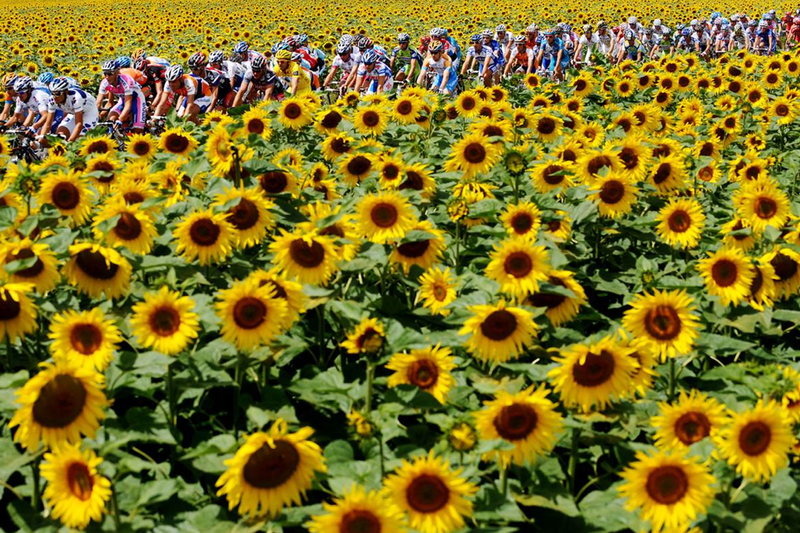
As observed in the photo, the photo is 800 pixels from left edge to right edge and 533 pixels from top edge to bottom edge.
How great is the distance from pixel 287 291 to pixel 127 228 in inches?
44.3

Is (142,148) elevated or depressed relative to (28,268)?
elevated

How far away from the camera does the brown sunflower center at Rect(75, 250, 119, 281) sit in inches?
152

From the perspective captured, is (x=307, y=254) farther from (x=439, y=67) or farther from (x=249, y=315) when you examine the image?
(x=439, y=67)

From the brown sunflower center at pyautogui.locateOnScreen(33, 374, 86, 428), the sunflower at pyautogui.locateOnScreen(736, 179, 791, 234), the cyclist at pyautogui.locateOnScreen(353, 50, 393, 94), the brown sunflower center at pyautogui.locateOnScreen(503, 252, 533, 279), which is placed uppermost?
the cyclist at pyautogui.locateOnScreen(353, 50, 393, 94)

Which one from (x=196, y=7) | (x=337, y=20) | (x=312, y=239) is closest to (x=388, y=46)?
(x=337, y=20)

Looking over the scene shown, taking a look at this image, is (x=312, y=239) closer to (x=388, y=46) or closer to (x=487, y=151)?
(x=487, y=151)

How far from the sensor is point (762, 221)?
5441 mm

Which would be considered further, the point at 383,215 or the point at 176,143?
the point at 176,143

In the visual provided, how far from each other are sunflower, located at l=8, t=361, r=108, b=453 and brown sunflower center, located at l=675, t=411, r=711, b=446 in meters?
2.19

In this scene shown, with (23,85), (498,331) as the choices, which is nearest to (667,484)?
(498,331)

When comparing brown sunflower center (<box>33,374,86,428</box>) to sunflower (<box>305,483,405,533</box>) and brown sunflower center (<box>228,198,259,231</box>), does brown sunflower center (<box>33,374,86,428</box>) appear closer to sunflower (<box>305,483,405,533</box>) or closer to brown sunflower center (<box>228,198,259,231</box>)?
sunflower (<box>305,483,405,533</box>)

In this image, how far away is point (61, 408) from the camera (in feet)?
9.90

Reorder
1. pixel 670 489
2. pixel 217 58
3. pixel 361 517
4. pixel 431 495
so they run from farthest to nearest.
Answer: pixel 217 58, pixel 670 489, pixel 431 495, pixel 361 517

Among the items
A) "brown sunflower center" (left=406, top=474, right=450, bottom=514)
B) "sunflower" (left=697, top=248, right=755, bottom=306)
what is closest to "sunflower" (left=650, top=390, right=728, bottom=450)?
"brown sunflower center" (left=406, top=474, right=450, bottom=514)
